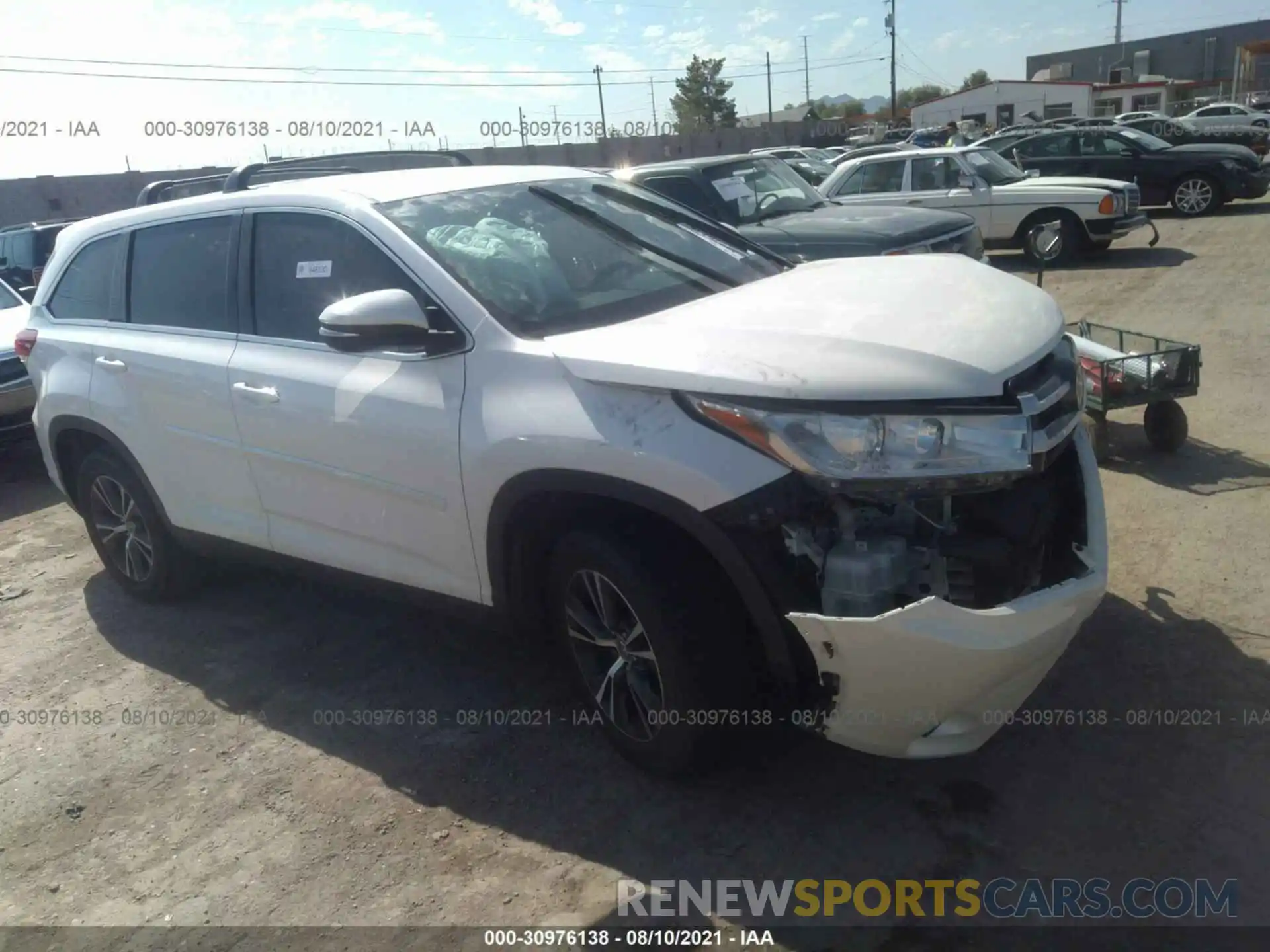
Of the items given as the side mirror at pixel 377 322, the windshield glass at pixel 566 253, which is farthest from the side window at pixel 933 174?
the side mirror at pixel 377 322

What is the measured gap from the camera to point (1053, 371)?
2902mm

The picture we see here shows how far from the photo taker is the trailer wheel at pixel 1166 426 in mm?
5340

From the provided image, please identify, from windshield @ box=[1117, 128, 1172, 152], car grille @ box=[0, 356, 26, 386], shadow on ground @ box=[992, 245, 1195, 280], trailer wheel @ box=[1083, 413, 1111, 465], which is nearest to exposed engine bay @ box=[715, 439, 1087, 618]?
trailer wheel @ box=[1083, 413, 1111, 465]

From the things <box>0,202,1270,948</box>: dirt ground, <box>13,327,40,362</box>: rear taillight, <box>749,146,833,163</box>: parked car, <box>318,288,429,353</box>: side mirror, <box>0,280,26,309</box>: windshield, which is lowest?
<box>0,202,1270,948</box>: dirt ground

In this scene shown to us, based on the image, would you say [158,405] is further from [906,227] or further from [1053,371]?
[906,227]

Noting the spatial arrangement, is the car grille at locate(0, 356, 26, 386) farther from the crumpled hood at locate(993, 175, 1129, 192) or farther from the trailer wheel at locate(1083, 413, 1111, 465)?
the crumpled hood at locate(993, 175, 1129, 192)

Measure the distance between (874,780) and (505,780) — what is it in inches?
46.8

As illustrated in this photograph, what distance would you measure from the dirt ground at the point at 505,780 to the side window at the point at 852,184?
9604 millimetres

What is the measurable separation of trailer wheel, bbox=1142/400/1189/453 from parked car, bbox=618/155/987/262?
250cm

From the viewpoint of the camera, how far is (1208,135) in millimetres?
24812

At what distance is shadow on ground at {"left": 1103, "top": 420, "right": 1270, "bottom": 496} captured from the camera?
195 inches

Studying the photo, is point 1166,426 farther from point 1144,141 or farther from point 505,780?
point 1144,141

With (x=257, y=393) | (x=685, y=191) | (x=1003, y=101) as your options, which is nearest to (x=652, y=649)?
(x=257, y=393)

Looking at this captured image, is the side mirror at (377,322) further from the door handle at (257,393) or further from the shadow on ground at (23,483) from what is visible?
the shadow on ground at (23,483)
